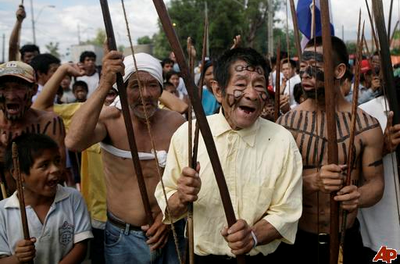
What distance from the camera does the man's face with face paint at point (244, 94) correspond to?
1780 millimetres

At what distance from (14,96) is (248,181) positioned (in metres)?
1.58

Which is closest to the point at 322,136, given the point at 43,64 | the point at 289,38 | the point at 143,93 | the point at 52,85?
the point at 143,93

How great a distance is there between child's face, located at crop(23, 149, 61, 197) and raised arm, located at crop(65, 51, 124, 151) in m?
0.29

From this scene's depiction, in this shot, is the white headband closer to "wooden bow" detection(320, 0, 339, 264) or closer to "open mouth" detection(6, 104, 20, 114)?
"open mouth" detection(6, 104, 20, 114)

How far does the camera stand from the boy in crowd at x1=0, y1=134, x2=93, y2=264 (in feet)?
7.25

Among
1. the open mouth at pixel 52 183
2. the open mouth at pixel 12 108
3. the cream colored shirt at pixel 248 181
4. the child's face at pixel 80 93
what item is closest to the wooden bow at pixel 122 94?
the cream colored shirt at pixel 248 181

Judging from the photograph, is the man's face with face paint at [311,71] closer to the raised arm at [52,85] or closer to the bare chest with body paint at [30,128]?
the bare chest with body paint at [30,128]

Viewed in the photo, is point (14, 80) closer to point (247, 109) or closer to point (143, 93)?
point (143, 93)

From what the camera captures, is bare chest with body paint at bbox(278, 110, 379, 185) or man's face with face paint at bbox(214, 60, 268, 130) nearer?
man's face with face paint at bbox(214, 60, 268, 130)

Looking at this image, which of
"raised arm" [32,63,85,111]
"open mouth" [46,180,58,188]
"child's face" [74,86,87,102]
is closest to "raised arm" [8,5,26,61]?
"raised arm" [32,63,85,111]

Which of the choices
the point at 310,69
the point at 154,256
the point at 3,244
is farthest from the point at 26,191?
the point at 310,69

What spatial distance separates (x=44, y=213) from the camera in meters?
2.29

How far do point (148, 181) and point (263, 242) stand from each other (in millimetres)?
815

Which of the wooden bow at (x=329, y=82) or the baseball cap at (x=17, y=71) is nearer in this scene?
the wooden bow at (x=329, y=82)
